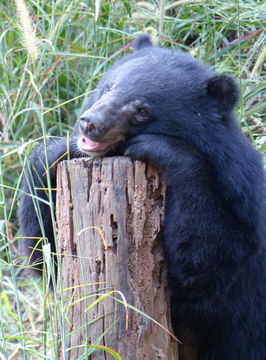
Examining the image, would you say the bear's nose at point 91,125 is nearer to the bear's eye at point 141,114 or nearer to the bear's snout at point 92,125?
the bear's snout at point 92,125

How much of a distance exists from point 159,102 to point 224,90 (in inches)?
12.5

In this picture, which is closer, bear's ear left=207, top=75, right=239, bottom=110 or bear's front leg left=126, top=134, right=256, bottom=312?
bear's front leg left=126, top=134, right=256, bottom=312

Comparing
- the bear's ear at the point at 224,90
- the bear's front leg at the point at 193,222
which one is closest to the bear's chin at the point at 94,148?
the bear's front leg at the point at 193,222

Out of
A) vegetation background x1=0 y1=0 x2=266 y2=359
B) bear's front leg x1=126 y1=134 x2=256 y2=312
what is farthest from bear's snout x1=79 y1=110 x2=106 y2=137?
vegetation background x1=0 y1=0 x2=266 y2=359

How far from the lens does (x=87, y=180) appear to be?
290 centimetres

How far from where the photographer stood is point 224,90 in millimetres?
3303

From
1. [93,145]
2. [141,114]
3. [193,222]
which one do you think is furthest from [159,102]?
[193,222]

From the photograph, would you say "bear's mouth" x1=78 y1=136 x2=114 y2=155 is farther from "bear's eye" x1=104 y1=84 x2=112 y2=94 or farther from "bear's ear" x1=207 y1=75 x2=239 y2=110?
"bear's ear" x1=207 y1=75 x2=239 y2=110

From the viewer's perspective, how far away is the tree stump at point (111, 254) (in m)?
2.88

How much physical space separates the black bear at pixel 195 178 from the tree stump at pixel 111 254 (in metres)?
0.13

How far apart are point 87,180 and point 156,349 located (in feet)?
2.60

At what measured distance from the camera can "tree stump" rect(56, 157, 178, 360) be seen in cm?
288

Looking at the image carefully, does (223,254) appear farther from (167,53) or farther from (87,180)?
(167,53)

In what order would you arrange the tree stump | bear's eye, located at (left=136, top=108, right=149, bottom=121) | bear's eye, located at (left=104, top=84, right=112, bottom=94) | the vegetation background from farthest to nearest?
the vegetation background, bear's eye, located at (left=104, top=84, right=112, bottom=94), bear's eye, located at (left=136, top=108, right=149, bottom=121), the tree stump
